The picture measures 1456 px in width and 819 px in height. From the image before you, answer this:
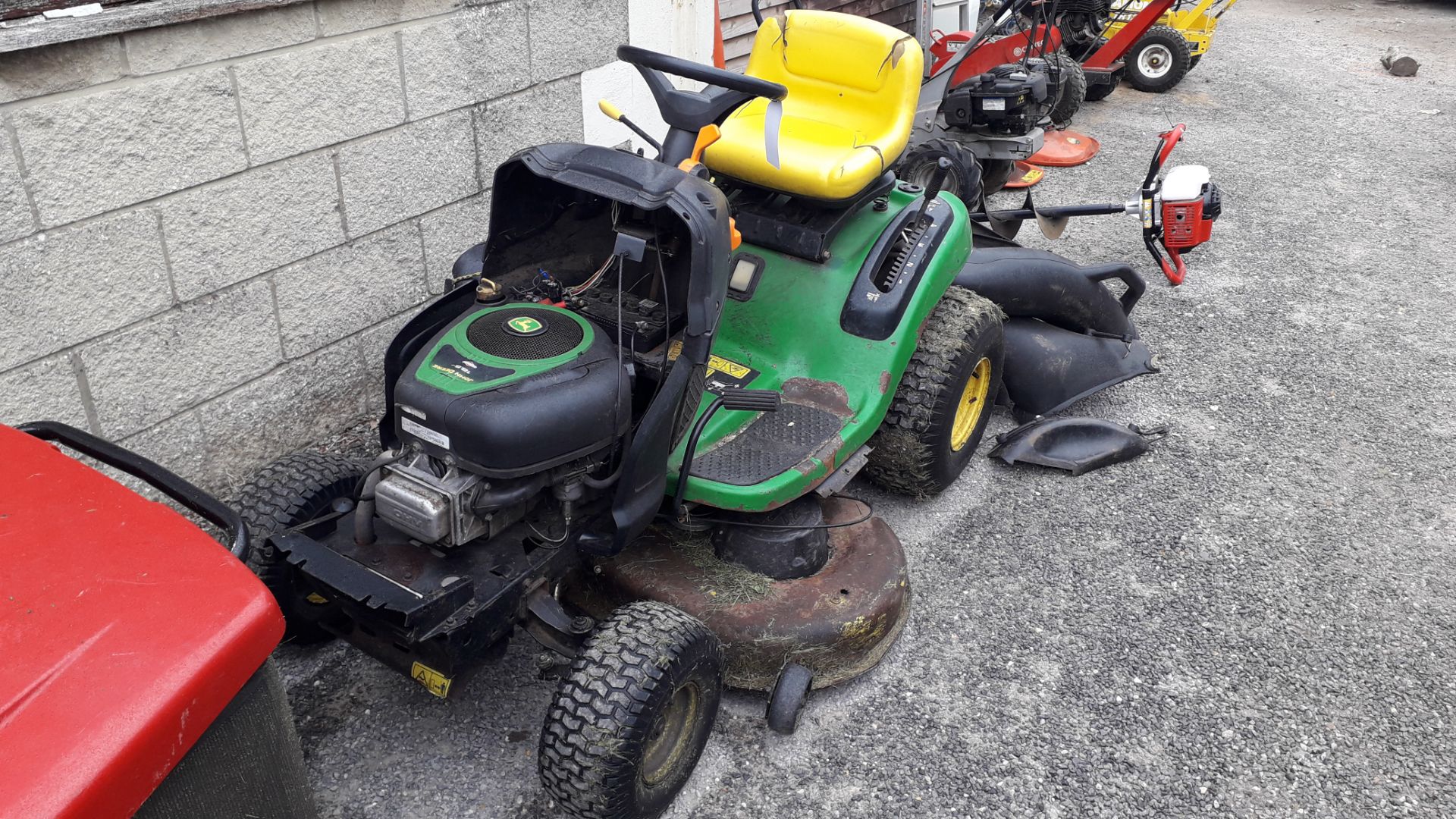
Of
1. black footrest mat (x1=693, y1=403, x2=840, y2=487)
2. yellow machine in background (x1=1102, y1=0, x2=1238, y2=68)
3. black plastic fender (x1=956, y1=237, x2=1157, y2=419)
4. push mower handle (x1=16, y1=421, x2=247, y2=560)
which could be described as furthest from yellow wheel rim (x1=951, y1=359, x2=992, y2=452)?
yellow machine in background (x1=1102, y1=0, x2=1238, y2=68)

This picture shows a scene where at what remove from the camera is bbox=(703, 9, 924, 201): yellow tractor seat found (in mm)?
3230

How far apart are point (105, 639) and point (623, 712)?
1003mm

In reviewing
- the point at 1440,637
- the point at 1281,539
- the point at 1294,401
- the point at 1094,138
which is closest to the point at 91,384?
the point at 1281,539

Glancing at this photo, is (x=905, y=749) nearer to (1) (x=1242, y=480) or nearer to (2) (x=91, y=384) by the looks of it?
(1) (x=1242, y=480)

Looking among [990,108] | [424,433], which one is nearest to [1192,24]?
[990,108]

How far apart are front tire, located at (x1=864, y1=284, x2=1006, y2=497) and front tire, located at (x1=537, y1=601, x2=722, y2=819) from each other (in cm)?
116

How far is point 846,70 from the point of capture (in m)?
3.66

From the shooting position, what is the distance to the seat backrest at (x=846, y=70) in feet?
11.6

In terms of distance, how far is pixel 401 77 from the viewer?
3.57m

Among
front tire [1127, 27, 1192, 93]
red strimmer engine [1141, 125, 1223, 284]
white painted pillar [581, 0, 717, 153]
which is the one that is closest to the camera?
white painted pillar [581, 0, 717, 153]

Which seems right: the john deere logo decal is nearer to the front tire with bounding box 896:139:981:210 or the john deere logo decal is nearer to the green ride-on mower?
the green ride-on mower

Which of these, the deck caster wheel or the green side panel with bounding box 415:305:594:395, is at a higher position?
the green side panel with bounding box 415:305:594:395

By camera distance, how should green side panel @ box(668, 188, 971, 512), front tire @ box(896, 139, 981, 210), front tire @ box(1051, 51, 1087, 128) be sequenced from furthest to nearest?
front tire @ box(1051, 51, 1087, 128)
front tire @ box(896, 139, 981, 210)
green side panel @ box(668, 188, 971, 512)

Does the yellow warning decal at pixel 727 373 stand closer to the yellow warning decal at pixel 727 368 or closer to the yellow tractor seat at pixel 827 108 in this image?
the yellow warning decal at pixel 727 368
